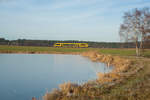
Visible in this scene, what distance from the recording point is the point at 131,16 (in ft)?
50.9

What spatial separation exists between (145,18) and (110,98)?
13.4 meters

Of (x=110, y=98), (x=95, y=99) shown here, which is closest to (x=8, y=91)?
(x=95, y=99)

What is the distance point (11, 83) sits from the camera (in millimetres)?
5934

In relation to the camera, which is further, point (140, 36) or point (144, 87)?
point (140, 36)

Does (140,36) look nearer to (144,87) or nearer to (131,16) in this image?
(131,16)

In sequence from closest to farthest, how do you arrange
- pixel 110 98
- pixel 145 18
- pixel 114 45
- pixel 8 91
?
pixel 110 98 < pixel 8 91 < pixel 145 18 < pixel 114 45

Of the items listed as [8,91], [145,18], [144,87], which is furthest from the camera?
[145,18]

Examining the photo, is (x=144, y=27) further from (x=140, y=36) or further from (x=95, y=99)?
(x=95, y=99)

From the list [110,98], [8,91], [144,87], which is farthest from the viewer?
[8,91]

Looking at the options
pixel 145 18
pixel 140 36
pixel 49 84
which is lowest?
pixel 49 84

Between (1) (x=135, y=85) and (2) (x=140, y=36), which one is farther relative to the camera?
(2) (x=140, y=36)

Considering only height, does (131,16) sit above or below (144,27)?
above

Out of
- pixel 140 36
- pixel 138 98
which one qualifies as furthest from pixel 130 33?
pixel 138 98

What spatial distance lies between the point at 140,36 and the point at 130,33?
984 mm
